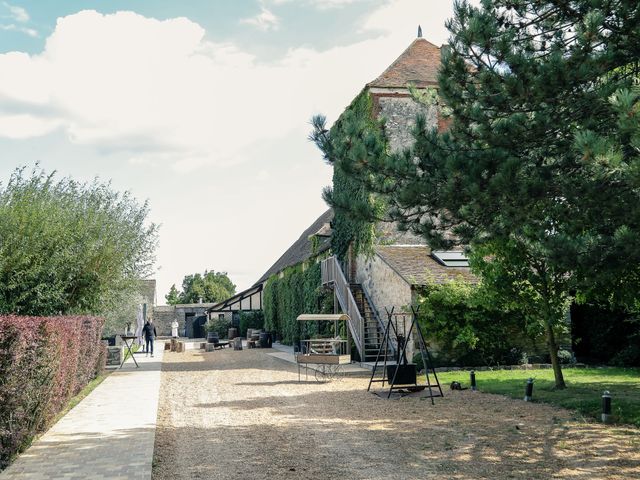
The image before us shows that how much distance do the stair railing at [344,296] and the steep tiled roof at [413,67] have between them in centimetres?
673

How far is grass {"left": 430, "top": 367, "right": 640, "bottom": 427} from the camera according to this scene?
429 inches

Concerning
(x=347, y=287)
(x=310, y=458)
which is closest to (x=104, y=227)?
(x=347, y=287)

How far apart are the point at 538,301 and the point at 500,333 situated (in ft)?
15.9

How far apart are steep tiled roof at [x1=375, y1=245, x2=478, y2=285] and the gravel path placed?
5.66m

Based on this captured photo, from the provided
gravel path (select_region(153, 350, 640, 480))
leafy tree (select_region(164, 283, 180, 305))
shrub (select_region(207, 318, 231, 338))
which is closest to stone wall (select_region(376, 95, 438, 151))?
gravel path (select_region(153, 350, 640, 480))

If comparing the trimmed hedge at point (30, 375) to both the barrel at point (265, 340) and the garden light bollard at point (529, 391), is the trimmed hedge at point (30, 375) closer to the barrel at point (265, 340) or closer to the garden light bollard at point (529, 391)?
the garden light bollard at point (529, 391)

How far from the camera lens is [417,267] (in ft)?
66.0

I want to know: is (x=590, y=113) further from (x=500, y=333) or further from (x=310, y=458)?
(x=500, y=333)

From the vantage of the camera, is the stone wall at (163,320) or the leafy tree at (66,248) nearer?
the leafy tree at (66,248)

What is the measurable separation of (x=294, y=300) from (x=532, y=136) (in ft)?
80.7

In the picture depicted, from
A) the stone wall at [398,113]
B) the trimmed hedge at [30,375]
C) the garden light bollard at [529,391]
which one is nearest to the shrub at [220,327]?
the stone wall at [398,113]

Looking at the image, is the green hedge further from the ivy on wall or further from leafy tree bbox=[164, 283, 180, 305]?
leafy tree bbox=[164, 283, 180, 305]

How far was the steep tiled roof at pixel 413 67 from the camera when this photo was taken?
2328cm

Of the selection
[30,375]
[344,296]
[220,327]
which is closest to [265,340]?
[344,296]
